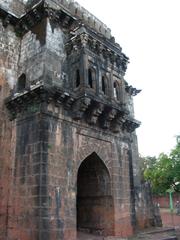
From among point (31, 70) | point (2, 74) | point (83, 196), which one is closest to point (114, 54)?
point (31, 70)

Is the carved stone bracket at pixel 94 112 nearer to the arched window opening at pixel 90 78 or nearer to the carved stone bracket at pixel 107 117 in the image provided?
the carved stone bracket at pixel 107 117

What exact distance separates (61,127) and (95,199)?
3952mm

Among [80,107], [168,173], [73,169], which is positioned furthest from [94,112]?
[168,173]

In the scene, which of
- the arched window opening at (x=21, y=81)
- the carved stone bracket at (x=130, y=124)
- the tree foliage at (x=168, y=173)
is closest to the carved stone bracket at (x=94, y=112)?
the carved stone bracket at (x=130, y=124)

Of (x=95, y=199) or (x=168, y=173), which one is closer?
(x=95, y=199)

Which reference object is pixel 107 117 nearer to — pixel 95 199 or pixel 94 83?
pixel 94 83

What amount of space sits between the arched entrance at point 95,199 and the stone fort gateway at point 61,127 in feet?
0.14

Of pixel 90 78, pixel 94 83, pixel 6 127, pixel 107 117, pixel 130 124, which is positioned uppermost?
pixel 90 78

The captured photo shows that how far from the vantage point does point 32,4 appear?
41.4 feet

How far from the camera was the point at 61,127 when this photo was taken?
10516mm

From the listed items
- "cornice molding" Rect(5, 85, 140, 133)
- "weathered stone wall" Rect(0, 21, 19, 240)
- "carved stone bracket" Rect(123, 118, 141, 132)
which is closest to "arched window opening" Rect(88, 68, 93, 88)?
"cornice molding" Rect(5, 85, 140, 133)

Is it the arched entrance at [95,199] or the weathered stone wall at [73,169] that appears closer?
the weathered stone wall at [73,169]

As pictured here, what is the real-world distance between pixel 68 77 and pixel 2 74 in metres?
2.65

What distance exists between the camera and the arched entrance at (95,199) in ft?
39.0
